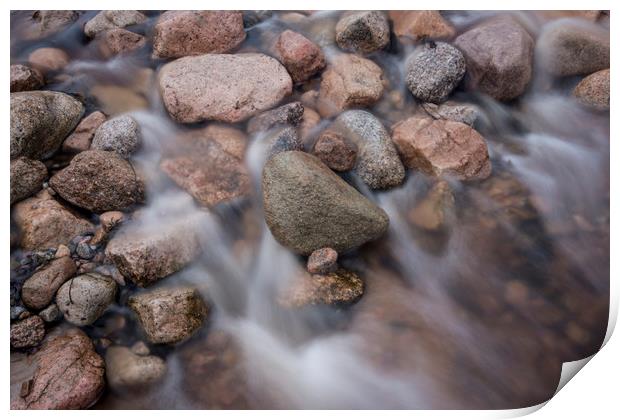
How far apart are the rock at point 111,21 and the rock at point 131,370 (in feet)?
5.16

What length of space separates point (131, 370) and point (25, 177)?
971 millimetres

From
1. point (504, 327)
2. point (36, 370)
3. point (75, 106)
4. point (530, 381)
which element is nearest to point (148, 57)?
point (75, 106)

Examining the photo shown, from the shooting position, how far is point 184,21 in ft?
6.75

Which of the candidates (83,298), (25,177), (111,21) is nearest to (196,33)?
(111,21)

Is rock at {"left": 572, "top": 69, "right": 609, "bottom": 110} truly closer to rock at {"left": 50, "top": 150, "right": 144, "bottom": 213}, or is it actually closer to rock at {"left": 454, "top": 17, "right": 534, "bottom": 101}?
rock at {"left": 454, "top": 17, "right": 534, "bottom": 101}

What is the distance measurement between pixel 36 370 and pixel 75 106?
120cm

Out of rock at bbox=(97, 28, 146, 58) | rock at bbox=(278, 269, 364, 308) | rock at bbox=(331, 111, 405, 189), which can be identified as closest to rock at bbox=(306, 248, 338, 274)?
rock at bbox=(278, 269, 364, 308)

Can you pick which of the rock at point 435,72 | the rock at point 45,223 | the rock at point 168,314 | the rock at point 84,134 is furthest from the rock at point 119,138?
the rock at point 435,72

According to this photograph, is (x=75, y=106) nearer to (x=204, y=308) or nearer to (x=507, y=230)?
(x=204, y=308)

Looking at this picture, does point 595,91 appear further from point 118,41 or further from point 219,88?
point 118,41

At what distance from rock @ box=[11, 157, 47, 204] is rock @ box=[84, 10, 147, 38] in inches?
29.0

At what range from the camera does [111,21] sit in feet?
6.88

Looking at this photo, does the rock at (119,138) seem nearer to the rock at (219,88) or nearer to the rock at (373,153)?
the rock at (219,88)

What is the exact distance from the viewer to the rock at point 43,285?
1.73 m
